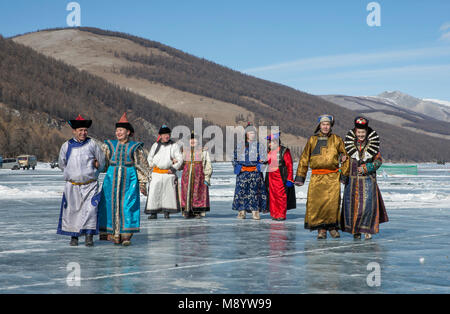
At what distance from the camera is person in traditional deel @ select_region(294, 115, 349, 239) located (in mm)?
10477

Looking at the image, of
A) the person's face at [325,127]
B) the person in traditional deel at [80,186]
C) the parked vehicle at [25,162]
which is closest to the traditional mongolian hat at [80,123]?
the person in traditional deel at [80,186]

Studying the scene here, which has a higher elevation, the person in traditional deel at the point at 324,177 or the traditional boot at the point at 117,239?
the person in traditional deel at the point at 324,177

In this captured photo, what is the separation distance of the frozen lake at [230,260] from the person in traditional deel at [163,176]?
493 mm

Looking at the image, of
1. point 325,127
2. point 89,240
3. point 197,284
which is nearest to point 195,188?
point 325,127

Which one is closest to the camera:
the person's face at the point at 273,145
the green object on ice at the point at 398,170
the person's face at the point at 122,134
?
the person's face at the point at 122,134

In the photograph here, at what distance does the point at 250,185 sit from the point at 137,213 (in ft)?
15.8

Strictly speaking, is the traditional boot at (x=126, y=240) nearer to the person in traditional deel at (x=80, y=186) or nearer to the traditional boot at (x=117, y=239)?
the traditional boot at (x=117, y=239)

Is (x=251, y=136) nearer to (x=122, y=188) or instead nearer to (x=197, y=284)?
(x=122, y=188)

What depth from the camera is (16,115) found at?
106 meters

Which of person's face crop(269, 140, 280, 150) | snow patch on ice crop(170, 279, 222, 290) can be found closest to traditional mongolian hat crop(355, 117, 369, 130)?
person's face crop(269, 140, 280, 150)

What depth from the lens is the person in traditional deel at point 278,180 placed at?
14.3 meters

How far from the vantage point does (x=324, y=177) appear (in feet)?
34.4

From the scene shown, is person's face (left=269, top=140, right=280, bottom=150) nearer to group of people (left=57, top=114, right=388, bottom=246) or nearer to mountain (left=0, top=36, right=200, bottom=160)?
group of people (left=57, top=114, right=388, bottom=246)
